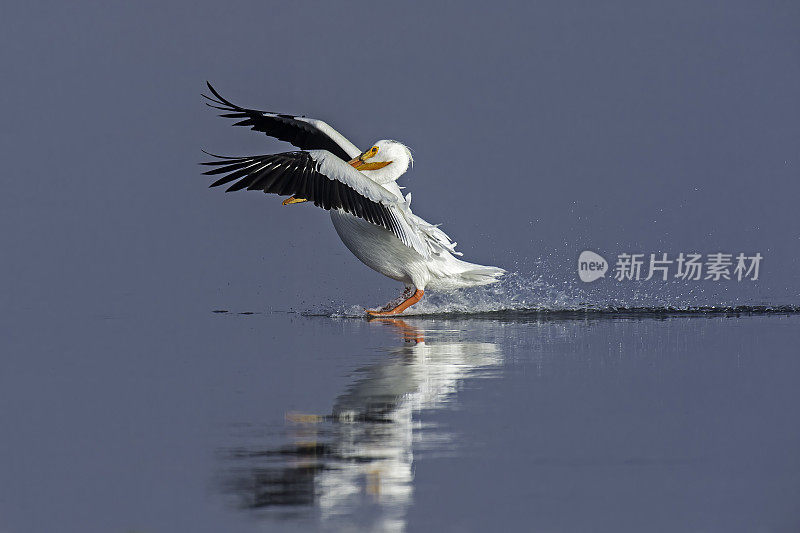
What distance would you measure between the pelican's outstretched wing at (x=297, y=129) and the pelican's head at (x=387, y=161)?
0.56 m

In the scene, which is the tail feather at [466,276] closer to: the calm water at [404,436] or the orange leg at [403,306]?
the orange leg at [403,306]

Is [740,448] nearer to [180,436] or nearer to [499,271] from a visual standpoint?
[180,436]

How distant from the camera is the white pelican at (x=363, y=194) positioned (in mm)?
12188

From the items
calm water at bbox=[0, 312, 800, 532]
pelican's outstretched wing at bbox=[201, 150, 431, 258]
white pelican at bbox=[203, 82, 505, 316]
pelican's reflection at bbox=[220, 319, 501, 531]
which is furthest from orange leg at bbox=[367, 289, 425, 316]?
pelican's reflection at bbox=[220, 319, 501, 531]

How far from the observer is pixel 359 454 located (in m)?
5.91

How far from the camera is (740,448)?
246 inches

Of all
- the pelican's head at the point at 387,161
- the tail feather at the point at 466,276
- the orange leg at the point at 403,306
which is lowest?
the orange leg at the point at 403,306

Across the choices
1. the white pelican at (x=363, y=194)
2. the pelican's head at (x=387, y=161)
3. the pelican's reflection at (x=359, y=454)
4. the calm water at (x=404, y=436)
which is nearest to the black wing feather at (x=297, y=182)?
the white pelican at (x=363, y=194)

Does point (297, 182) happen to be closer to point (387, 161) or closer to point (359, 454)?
point (387, 161)

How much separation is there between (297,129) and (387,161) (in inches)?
80.1

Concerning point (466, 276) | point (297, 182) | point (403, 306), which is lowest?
point (403, 306)

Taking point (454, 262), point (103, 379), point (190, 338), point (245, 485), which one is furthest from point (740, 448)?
point (454, 262)

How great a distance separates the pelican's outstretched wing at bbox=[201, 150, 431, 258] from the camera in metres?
12.0

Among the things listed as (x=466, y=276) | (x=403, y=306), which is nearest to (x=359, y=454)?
(x=403, y=306)
